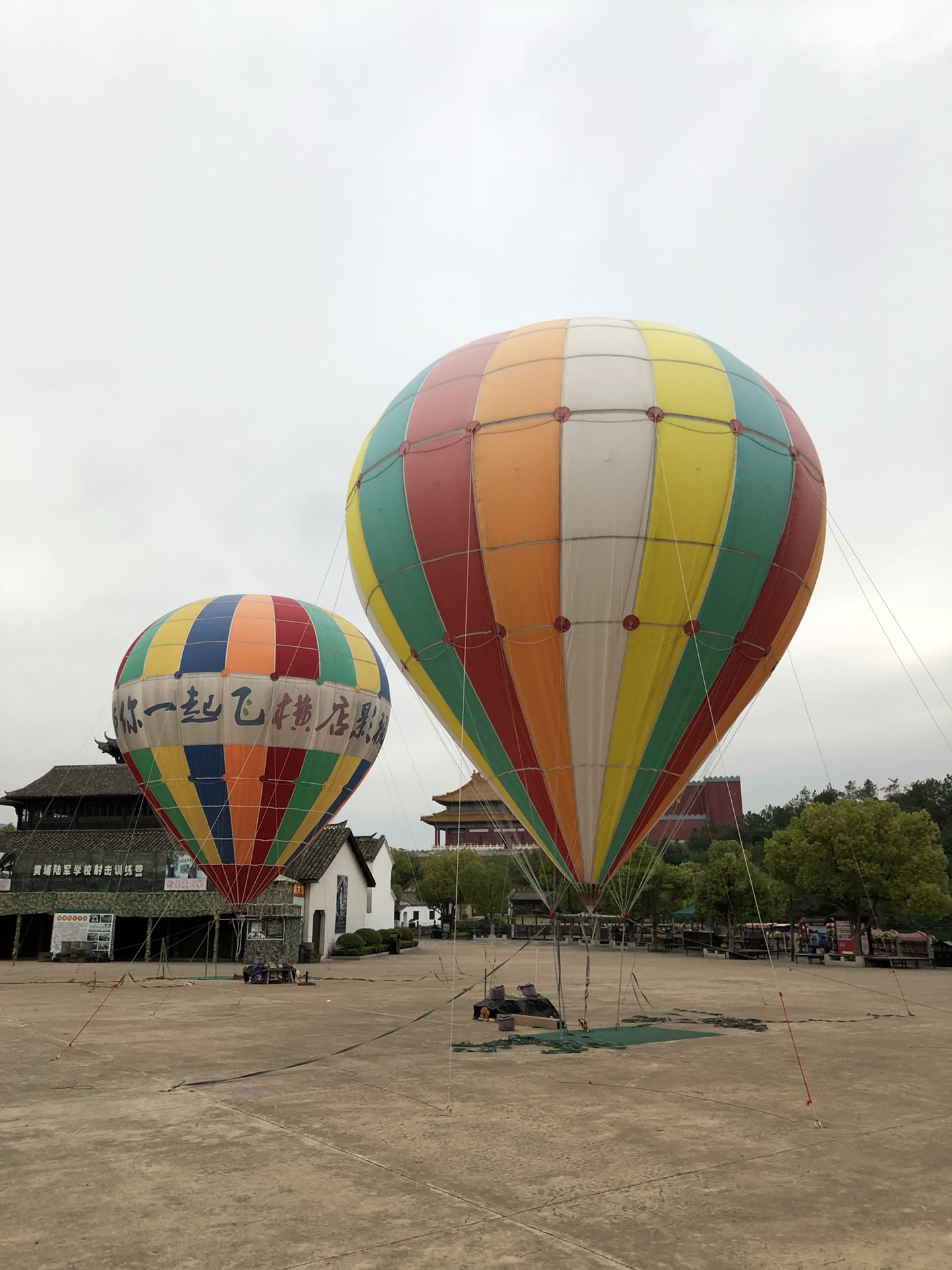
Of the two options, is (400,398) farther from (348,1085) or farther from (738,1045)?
(738,1045)

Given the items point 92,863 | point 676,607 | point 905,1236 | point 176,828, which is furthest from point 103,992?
point 905,1236

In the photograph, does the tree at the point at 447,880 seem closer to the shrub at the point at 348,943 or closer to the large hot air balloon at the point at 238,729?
the shrub at the point at 348,943

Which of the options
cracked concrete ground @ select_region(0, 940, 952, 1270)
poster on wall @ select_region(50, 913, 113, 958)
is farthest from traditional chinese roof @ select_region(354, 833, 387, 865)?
cracked concrete ground @ select_region(0, 940, 952, 1270)

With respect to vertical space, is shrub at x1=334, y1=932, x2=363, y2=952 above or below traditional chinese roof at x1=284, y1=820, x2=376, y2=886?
below

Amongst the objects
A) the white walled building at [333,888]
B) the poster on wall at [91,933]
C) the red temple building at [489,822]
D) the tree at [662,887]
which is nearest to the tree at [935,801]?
the red temple building at [489,822]

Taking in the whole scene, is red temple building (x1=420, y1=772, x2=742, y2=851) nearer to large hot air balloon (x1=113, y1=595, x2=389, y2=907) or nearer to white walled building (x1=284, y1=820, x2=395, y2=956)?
white walled building (x1=284, y1=820, x2=395, y2=956)

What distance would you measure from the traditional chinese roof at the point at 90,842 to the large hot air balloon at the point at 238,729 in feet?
34.1

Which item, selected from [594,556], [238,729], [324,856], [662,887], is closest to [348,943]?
[324,856]

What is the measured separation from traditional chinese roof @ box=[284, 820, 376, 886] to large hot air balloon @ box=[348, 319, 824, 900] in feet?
80.2

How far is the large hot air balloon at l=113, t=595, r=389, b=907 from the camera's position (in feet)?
75.6

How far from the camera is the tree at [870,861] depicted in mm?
33062

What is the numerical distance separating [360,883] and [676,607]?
1332 inches

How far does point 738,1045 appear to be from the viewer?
44.6 ft

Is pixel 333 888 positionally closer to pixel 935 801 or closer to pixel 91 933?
pixel 91 933
